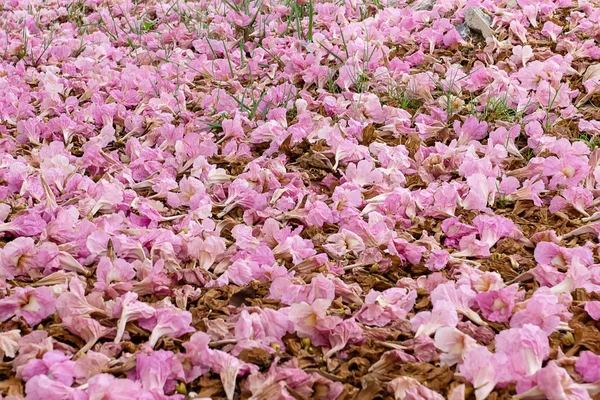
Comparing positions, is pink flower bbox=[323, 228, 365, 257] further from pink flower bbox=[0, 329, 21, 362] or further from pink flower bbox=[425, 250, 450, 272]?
pink flower bbox=[0, 329, 21, 362]

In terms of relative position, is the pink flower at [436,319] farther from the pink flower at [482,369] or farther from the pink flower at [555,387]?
the pink flower at [555,387]

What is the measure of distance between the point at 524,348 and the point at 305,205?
110 centimetres

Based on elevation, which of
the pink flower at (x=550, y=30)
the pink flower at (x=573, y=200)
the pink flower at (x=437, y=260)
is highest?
the pink flower at (x=437, y=260)

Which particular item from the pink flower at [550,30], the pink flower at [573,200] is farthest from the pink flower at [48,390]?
the pink flower at [550,30]

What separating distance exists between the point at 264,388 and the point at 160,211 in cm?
115

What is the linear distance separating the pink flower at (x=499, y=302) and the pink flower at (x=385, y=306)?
195mm

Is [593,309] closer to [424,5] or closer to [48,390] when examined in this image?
[48,390]

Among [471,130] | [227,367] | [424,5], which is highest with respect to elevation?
[227,367]

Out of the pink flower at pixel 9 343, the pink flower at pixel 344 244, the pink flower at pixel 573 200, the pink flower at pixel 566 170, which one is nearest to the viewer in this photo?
the pink flower at pixel 9 343

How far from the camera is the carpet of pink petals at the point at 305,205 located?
1797 mm

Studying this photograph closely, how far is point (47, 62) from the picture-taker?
423 centimetres

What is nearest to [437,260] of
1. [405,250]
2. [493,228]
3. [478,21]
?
[405,250]

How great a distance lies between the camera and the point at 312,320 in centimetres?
191

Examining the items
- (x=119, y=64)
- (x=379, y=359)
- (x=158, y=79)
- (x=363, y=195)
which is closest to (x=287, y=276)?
(x=379, y=359)
